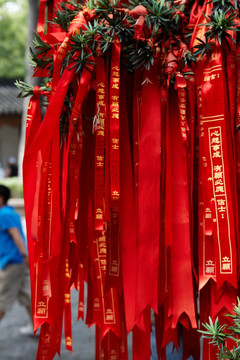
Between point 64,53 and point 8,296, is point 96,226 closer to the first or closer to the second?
point 64,53

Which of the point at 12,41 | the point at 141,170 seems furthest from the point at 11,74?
the point at 141,170

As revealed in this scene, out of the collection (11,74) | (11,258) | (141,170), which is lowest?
(11,258)

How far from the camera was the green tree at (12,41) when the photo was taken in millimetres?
14461

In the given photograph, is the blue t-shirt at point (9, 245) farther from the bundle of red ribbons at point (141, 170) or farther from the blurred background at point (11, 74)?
the blurred background at point (11, 74)

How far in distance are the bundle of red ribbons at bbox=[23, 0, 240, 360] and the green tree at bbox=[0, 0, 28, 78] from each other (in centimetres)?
1343

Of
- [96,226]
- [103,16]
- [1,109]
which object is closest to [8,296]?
[96,226]

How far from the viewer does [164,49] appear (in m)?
1.44

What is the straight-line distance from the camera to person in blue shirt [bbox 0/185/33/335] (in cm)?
361

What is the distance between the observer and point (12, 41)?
576 inches

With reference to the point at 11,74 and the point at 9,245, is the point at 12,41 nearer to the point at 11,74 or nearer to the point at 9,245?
the point at 11,74

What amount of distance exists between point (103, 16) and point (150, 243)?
0.64 meters

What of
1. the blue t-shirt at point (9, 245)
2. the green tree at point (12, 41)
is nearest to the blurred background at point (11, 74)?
the green tree at point (12, 41)

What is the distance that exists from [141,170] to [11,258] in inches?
98.8

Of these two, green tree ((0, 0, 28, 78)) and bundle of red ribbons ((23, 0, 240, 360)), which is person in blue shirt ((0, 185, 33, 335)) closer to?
bundle of red ribbons ((23, 0, 240, 360))
